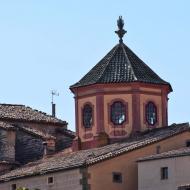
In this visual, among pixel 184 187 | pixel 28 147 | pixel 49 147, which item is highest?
pixel 28 147

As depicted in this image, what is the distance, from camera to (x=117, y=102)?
8625 cm

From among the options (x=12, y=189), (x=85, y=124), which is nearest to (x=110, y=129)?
(x=85, y=124)

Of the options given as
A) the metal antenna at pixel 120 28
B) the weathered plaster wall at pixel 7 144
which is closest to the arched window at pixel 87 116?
the metal antenna at pixel 120 28

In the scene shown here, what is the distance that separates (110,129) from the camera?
8594 centimetres

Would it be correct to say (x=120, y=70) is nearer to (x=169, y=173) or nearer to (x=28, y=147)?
(x=28, y=147)

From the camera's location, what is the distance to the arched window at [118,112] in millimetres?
86125

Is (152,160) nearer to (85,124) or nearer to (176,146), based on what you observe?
(176,146)

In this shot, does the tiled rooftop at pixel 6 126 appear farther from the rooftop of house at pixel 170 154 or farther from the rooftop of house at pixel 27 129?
the rooftop of house at pixel 170 154

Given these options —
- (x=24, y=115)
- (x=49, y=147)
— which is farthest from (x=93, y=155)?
(x=24, y=115)

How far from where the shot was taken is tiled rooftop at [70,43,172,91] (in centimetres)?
8669

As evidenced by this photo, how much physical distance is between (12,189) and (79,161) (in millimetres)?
6210

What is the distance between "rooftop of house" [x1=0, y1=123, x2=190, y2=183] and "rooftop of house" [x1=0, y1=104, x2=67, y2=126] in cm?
929

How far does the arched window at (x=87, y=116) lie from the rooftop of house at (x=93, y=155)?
258cm

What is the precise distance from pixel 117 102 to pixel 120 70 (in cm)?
268
